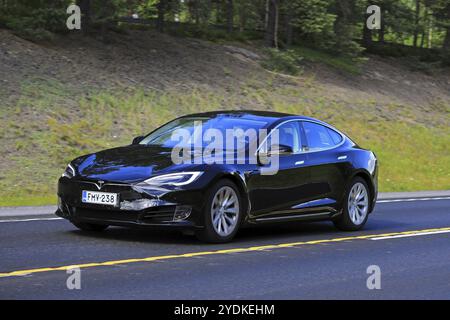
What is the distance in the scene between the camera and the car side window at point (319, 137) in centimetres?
1172

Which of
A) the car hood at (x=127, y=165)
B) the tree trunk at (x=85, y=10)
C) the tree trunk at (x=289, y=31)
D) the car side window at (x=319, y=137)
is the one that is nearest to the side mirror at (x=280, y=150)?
the car side window at (x=319, y=137)

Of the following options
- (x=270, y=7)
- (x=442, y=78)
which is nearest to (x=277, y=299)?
(x=270, y=7)

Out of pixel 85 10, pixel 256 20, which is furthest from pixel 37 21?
pixel 256 20

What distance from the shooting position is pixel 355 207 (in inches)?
489

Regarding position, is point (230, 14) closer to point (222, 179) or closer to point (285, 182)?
point (285, 182)

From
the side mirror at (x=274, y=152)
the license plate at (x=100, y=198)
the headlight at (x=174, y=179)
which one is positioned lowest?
the license plate at (x=100, y=198)

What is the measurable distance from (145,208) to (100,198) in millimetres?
546

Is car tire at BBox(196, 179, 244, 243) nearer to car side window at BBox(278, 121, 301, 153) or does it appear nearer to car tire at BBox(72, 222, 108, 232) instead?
car side window at BBox(278, 121, 301, 153)

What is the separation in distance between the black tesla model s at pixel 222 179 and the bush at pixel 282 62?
809 inches

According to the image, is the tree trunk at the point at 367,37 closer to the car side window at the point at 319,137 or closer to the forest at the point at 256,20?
the forest at the point at 256,20

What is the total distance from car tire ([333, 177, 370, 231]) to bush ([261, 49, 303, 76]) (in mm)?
20579

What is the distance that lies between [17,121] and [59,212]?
38.6 feet

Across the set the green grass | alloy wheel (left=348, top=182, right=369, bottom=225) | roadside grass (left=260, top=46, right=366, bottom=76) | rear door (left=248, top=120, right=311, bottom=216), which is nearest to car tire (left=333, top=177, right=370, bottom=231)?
alloy wheel (left=348, top=182, right=369, bottom=225)

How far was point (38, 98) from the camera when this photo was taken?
23.2m
